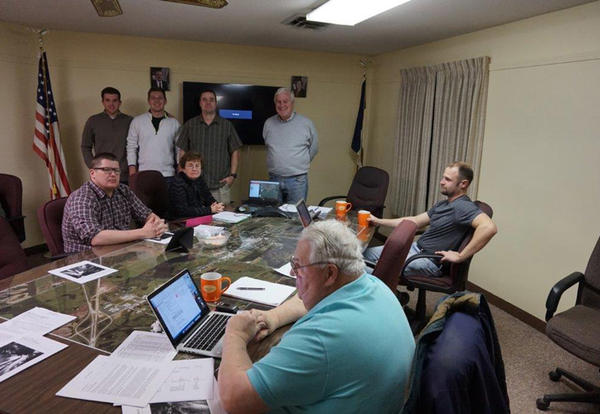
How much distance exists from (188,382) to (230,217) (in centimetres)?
180

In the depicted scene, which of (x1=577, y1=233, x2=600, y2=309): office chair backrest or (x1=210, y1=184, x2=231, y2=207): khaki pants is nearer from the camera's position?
(x1=577, y1=233, x2=600, y2=309): office chair backrest

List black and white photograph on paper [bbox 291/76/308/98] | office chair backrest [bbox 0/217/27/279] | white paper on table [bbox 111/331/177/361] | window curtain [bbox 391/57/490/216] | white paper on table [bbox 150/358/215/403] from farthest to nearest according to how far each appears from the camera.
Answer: black and white photograph on paper [bbox 291/76/308/98] < window curtain [bbox 391/57/490/216] < office chair backrest [bbox 0/217/27/279] < white paper on table [bbox 111/331/177/361] < white paper on table [bbox 150/358/215/403]

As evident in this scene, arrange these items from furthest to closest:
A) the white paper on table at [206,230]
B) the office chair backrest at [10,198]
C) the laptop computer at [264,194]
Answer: the office chair backrest at [10,198] < the laptop computer at [264,194] < the white paper on table at [206,230]

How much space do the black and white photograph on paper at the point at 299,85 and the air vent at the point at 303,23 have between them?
1.39 metres

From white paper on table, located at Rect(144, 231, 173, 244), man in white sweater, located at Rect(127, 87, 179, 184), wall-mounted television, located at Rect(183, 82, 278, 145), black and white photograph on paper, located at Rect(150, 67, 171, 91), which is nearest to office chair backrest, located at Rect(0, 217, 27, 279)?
white paper on table, located at Rect(144, 231, 173, 244)

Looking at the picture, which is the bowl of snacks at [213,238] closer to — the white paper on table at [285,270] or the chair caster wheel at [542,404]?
the white paper on table at [285,270]

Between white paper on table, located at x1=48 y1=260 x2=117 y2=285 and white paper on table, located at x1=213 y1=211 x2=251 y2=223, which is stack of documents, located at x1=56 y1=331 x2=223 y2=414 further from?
white paper on table, located at x1=213 y1=211 x2=251 y2=223

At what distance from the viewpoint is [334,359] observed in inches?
37.4

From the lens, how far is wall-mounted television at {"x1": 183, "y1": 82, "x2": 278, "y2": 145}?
470cm

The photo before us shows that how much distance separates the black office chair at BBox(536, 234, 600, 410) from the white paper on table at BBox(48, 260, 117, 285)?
222 centimetres

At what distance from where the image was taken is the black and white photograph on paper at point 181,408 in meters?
1.01

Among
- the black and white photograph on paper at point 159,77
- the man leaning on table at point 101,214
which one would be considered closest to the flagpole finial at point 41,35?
the black and white photograph on paper at point 159,77

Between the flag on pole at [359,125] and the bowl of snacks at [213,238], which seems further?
the flag on pole at [359,125]

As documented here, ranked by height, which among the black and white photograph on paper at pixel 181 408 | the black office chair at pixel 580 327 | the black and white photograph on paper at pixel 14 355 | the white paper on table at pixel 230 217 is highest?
the white paper on table at pixel 230 217
